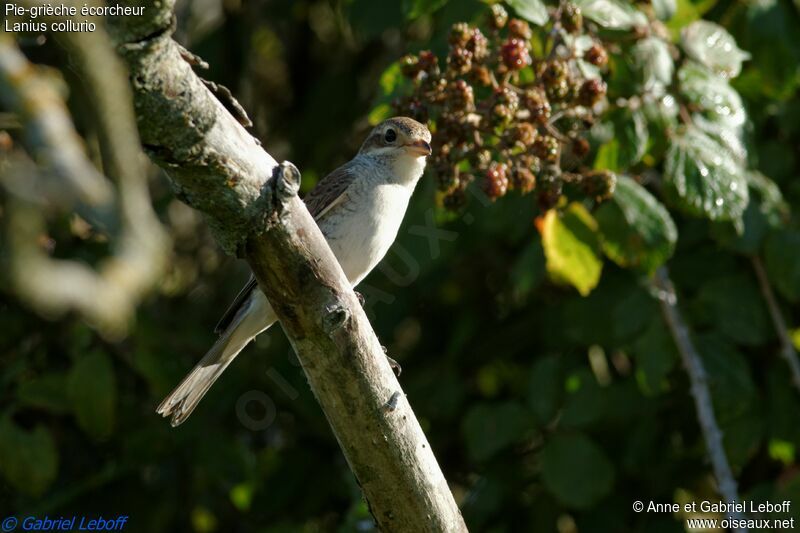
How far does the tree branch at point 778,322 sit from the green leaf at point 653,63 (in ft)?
3.61

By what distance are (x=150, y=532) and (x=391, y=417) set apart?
9.17 feet

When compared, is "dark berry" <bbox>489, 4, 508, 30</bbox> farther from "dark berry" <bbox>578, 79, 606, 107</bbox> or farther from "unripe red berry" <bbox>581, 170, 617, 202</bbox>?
"unripe red berry" <bbox>581, 170, 617, 202</bbox>

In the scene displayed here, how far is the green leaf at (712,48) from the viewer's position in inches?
154

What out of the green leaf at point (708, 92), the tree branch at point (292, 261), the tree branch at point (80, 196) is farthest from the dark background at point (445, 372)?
the tree branch at point (80, 196)

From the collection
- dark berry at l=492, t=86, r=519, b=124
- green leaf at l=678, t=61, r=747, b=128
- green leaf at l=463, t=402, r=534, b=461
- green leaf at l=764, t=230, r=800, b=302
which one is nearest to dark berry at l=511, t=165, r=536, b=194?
dark berry at l=492, t=86, r=519, b=124

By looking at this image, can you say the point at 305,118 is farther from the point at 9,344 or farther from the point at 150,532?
the point at 150,532

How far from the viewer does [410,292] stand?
5.27 metres

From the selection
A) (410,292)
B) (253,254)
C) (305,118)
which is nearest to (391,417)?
(253,254)

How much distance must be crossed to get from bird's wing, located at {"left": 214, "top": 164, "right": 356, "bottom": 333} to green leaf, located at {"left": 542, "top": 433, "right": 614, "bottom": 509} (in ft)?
4.70

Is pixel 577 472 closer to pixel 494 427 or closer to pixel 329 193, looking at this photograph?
pixel 494 427

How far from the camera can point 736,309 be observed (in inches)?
175

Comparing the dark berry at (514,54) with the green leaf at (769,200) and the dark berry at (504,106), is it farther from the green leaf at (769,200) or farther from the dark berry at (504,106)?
the green leaf at (769,200)

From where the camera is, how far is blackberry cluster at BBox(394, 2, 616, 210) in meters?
3.39

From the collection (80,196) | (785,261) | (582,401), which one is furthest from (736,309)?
(80,196)
